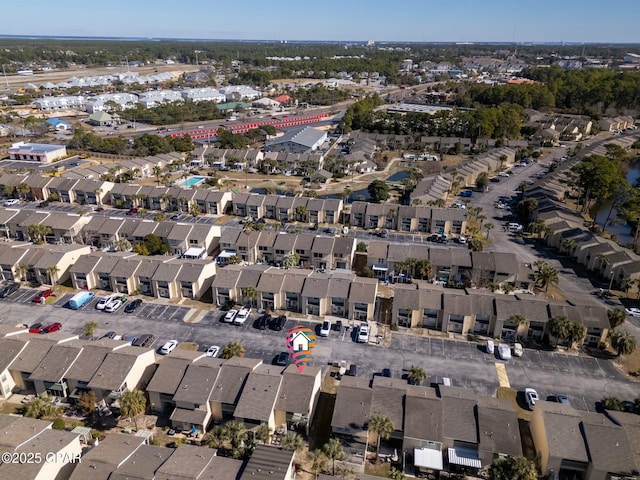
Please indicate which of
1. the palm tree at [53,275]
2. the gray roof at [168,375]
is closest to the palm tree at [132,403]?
the gray roof at [168,375]

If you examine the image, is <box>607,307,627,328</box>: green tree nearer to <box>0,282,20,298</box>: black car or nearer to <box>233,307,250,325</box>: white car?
<box>233,307,250,325</box>: white car

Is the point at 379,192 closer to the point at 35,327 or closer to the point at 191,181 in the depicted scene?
the point at 191,181

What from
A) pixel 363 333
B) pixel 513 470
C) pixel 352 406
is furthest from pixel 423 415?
pixel 363 333

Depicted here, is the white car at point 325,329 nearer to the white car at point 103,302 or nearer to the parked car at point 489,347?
the parked car at point 489,347

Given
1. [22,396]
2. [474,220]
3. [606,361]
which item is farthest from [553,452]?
[474,220]

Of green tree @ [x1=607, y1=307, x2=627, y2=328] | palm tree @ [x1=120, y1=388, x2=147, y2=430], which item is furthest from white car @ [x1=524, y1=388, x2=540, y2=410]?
palm tree @ [x1=120, y1=388, x2=147, y2=430]

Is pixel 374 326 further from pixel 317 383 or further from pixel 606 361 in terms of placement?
pixel 606 361
